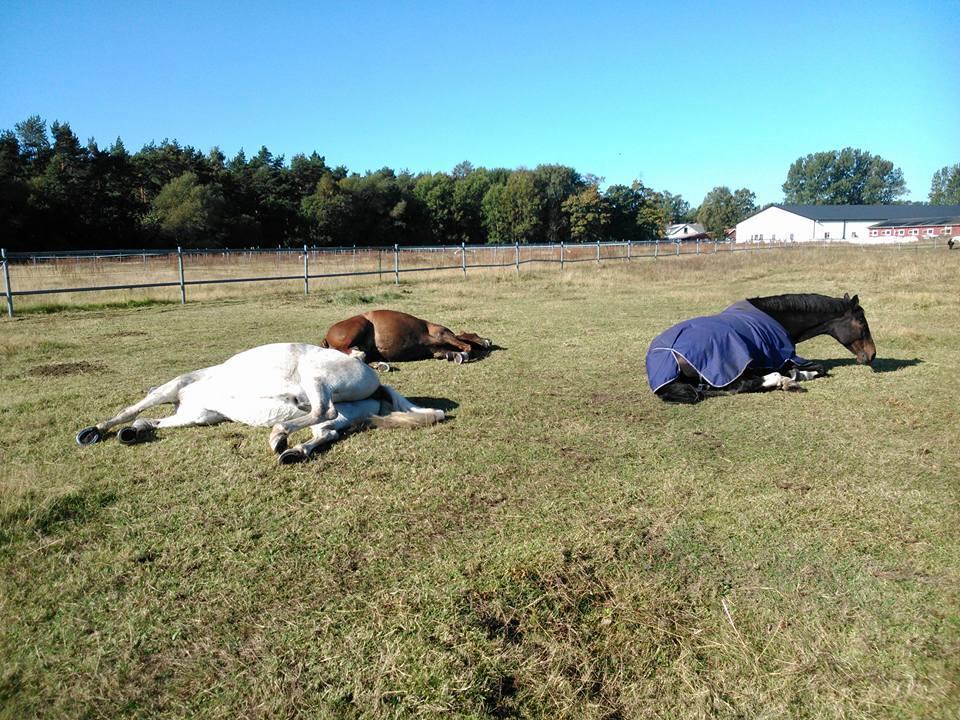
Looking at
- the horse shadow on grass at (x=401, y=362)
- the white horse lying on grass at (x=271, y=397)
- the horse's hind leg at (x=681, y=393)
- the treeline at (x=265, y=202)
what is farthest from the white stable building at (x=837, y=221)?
the white horse lying on grass at (x=271, y=397)

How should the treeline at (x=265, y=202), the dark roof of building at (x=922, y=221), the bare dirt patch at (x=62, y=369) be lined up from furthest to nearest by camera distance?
the dark roof of building at (x=922, y=221)
the treeline at (x=265, y=202)
the bare dirt patch at (x=62, y=369)

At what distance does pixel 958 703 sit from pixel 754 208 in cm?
15353

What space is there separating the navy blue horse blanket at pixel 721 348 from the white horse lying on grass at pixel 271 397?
274cm

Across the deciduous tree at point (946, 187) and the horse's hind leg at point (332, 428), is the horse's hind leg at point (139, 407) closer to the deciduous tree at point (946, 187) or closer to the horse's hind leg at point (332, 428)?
the horse's hind leg at point (332, 428)

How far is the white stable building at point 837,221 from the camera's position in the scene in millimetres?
76375

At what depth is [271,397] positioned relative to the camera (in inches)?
167

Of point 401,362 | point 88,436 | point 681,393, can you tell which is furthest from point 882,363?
point 88,436

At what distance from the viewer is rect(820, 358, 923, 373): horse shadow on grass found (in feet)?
23.3

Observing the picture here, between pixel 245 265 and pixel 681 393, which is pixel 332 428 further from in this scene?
pixel 245 265

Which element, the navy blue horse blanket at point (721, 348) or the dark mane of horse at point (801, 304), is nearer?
the navy blue horse blanket at point (721, 348)

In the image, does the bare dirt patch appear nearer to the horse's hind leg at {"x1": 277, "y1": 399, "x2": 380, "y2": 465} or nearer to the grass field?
the grass field

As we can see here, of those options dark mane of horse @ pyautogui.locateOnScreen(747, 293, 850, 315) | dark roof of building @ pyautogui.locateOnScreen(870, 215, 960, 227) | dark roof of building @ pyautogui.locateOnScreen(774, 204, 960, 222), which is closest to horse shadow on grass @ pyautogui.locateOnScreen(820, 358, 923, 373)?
dark mane of horse @ pyautogui.locateOnScreen(747, 293, 850, 315)

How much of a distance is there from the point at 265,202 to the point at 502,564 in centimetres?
5506

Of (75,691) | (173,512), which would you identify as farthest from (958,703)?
(173,512)
